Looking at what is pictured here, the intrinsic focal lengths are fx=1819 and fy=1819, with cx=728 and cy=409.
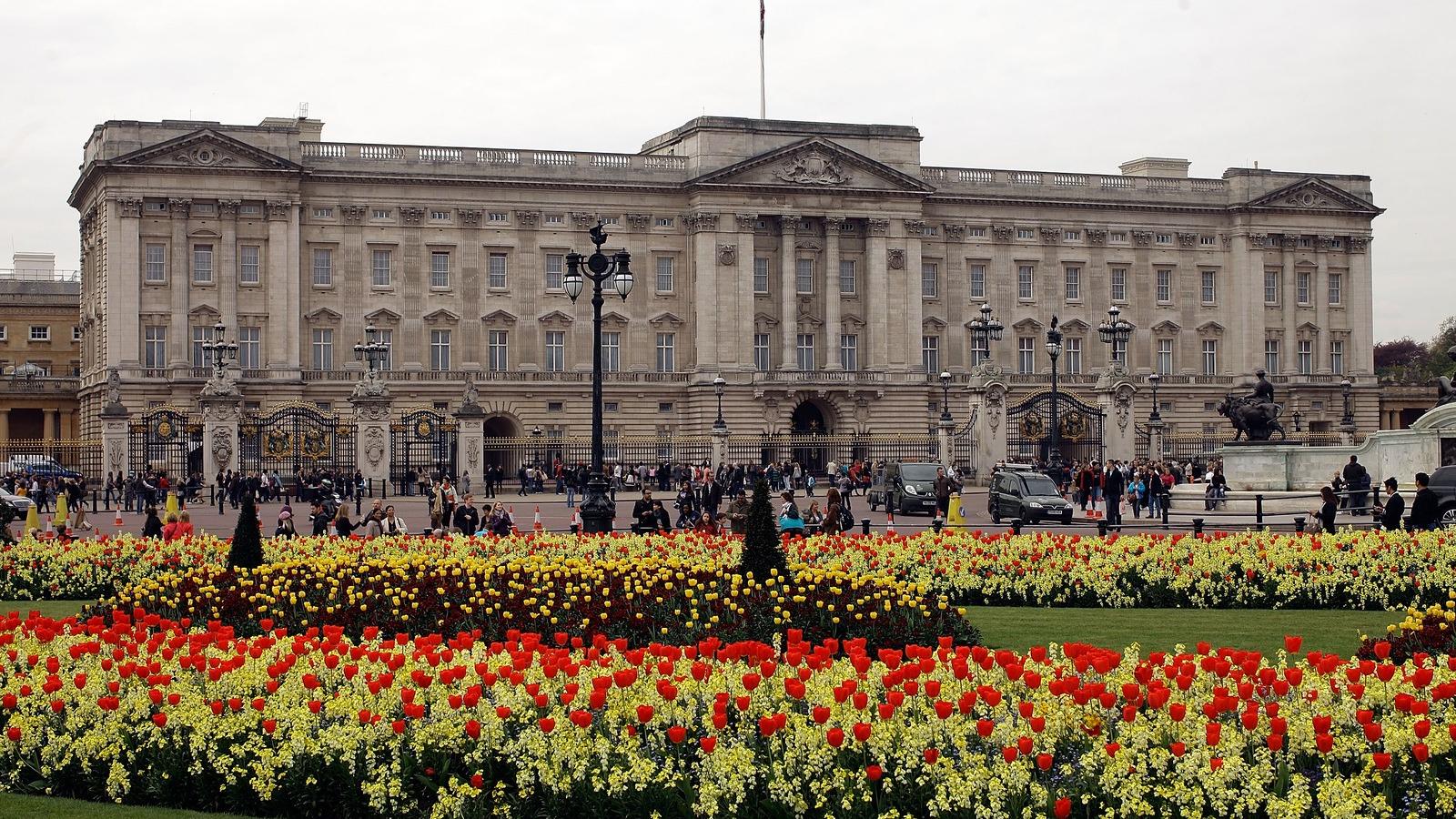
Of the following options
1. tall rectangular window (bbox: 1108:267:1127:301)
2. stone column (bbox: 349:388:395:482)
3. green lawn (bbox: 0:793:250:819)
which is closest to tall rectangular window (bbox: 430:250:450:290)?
stone column (bbox: 349:388:395:482)

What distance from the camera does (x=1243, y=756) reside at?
34.5 ft

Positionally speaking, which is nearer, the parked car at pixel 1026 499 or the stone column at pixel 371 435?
the parked car at pixel 1026 499

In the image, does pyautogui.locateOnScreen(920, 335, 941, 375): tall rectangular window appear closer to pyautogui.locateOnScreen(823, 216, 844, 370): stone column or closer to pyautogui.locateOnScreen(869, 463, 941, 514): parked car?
pyautogui.locateOnScreen(823, 216, 844, 370): stone column

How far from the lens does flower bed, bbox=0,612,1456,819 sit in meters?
10.3

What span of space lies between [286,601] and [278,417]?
4018 centimetres

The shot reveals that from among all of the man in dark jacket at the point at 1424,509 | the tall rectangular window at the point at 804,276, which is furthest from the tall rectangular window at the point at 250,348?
the man in dark jacket at the point at 1424,509

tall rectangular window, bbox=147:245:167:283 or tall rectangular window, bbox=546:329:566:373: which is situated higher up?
tall rectangular window, bbox=147:245:167:283

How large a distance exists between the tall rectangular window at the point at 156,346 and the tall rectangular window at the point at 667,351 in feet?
68.2

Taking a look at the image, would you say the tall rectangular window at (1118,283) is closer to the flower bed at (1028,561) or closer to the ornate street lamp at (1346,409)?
the ornate street lamp at (1346,409)

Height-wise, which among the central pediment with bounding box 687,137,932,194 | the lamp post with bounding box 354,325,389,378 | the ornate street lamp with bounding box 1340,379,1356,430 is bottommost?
the ornate street lamp with bounding box 1340,379,1356,430

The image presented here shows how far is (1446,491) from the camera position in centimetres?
3212

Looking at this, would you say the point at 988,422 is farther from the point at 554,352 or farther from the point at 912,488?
the point at 554,352

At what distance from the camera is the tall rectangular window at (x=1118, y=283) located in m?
86.4

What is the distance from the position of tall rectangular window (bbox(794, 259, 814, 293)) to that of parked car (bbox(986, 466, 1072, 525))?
35.1 meters
